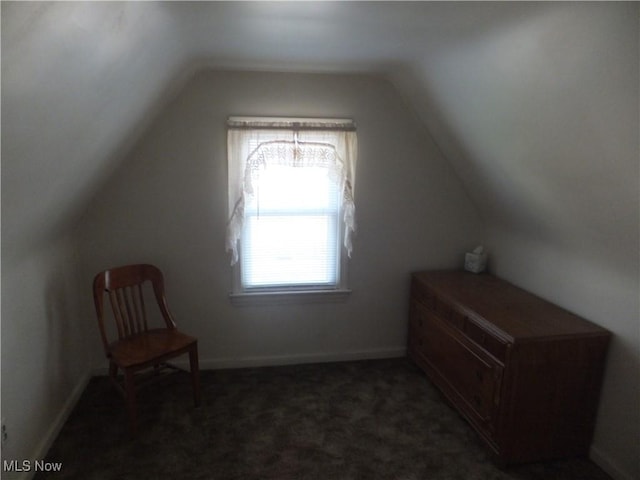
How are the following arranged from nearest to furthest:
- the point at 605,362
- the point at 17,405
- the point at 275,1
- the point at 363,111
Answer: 1. the point at 275,1
2. the point at 17,405
3. the point at 605,362
4. the point at 363,111

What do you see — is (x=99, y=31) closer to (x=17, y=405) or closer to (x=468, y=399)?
(x=17, y=405)

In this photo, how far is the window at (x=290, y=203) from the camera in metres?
2.87

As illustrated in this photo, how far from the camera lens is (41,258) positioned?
2.32 m

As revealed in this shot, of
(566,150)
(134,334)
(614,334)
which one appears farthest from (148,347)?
(614,334)

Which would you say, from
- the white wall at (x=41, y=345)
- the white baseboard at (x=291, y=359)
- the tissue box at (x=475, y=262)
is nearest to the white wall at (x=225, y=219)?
the white baseboard at (x=291, y=359)

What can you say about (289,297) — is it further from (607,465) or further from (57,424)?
(607,465)

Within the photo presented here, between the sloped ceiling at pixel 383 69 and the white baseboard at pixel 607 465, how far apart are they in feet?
3.46

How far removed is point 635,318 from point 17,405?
9.87ft

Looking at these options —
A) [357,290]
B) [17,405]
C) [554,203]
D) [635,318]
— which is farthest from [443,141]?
[17,405]

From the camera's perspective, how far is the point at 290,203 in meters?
3.04

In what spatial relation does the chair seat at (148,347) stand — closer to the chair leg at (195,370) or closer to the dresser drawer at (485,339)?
the chair leg at (195,370)

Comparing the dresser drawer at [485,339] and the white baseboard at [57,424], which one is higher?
the dresser drawer at [485,339]

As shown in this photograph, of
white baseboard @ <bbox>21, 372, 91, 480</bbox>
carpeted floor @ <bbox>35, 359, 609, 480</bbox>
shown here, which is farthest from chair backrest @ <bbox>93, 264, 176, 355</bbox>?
carpeted floor @ <bbox>35, 359, 609, 480</bbox>

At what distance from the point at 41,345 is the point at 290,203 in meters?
1.71
